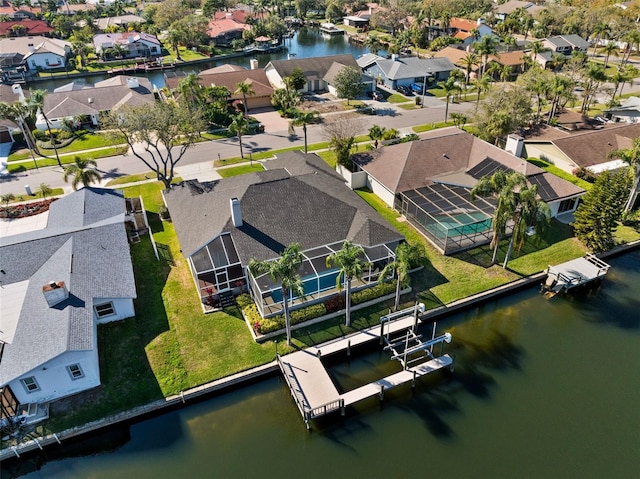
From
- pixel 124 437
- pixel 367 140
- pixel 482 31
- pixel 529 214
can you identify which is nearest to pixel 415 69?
pixel 367 140

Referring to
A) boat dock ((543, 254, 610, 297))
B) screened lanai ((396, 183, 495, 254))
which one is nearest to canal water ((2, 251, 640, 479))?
boat dock ((543, 254, 610, 297))

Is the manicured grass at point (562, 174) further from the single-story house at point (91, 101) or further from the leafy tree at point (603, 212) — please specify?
the single-story house at point (91, 101)

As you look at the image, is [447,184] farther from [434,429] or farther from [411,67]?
[411,67]

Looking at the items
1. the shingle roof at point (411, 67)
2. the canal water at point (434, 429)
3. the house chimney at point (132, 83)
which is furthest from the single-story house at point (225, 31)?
the canal water at point (434, 429)

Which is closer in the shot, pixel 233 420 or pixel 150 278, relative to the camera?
pixel 233 420

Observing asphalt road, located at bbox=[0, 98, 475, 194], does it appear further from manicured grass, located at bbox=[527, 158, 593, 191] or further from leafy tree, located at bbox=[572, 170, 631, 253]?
leafy tree, located at bbox=[572, 170, 631, 253]

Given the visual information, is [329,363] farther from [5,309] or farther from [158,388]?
[5,309]
